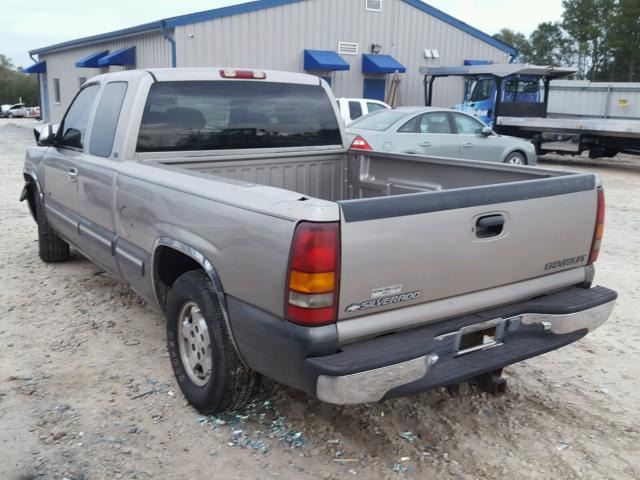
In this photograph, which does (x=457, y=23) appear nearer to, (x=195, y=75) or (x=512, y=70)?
(x=512, y=70)

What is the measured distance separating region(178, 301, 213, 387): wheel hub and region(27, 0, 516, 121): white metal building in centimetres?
1603

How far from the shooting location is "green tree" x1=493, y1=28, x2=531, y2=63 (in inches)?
2462

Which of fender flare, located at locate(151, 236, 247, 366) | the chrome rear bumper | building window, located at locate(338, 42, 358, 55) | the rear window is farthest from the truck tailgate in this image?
building window, located at locate(338, 42, 358, 55)

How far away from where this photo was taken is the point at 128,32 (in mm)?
21359

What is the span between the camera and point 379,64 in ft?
72.9

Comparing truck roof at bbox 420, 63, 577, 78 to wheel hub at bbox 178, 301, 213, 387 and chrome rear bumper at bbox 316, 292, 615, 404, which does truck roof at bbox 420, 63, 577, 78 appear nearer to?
chrome rear bumper at bbox 316, 292, 615, 404

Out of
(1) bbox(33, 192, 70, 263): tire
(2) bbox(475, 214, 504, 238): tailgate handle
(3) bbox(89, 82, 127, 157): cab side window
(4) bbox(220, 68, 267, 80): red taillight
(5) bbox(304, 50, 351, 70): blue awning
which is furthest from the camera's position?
(5) bbox(304, 50, 351, 70): blue awning

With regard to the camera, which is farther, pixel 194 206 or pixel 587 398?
pixel 587 398

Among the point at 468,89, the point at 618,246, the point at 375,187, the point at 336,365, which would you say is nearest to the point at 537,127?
the point at 468,89

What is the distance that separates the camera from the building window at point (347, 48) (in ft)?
72.8

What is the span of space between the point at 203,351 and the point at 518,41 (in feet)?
244

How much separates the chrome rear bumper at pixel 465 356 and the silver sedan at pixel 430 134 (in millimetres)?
6769

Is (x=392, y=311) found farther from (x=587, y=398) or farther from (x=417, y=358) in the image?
(x=587, y=398)

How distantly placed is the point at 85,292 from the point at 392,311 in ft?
12.1
